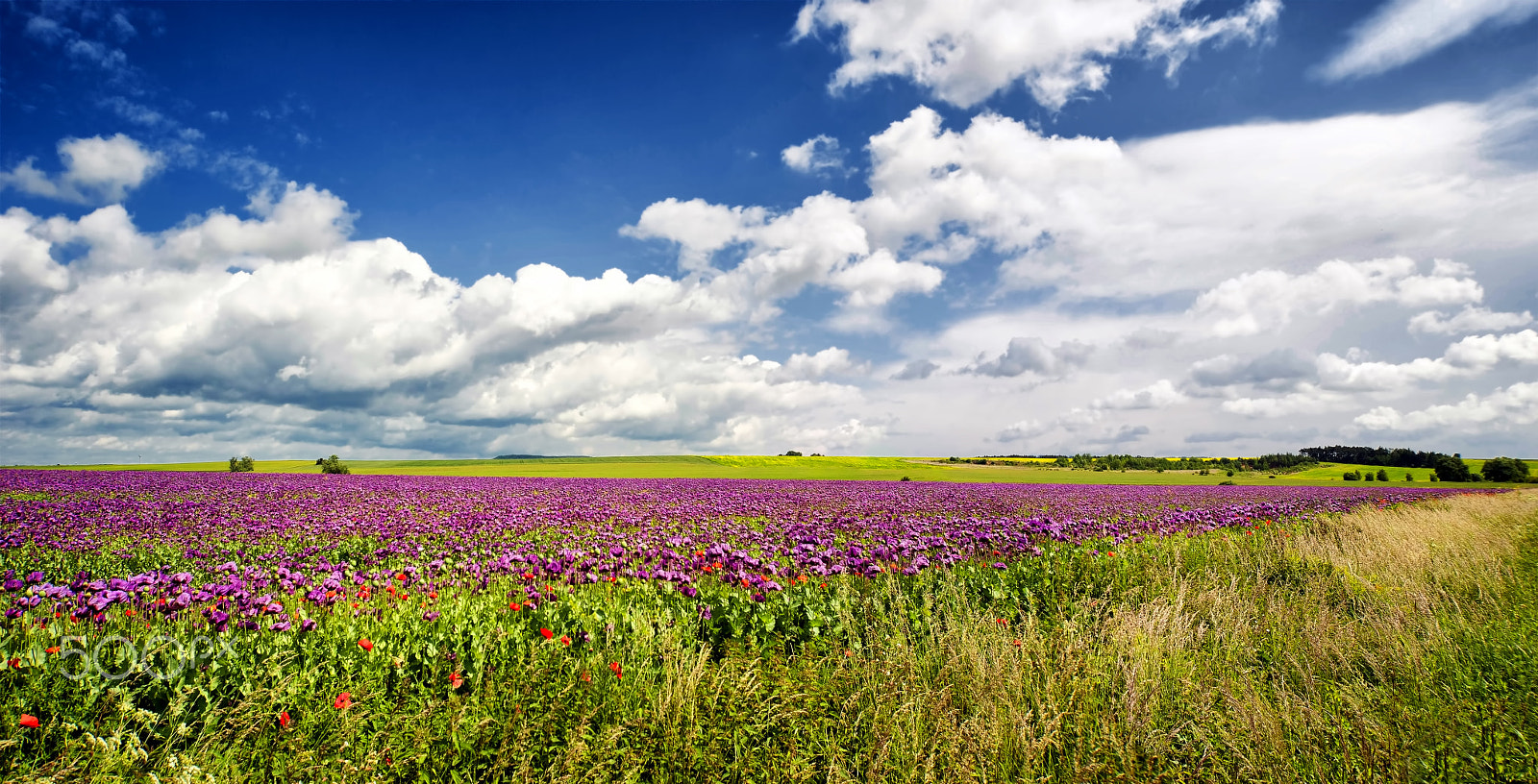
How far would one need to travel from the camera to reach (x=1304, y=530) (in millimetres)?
13258

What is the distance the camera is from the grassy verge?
3.43 m

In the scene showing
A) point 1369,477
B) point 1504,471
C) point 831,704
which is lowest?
point 1369,477

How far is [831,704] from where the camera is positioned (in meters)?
4.23

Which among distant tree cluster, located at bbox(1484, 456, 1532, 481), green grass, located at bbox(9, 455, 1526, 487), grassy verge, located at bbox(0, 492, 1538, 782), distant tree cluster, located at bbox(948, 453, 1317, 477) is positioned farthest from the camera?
distant tree cluster, located at bbox(948, 453, 1317, 477)

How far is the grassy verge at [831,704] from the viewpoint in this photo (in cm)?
343

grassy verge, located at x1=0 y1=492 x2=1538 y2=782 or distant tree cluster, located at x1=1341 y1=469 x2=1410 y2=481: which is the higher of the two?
grassy verge, located at x1=0 y1=492 x2=1538 y2=782

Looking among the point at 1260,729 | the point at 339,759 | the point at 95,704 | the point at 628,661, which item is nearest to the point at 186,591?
the point at 95,704

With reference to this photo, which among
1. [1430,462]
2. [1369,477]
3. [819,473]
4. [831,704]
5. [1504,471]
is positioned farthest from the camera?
[1430,462]

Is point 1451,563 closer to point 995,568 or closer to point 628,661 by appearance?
point 995,568

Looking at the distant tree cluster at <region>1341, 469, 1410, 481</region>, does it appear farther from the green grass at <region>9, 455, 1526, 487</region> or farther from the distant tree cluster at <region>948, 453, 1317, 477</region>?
the distant tree cluster at <region>948, 453, 1317, 477</region>

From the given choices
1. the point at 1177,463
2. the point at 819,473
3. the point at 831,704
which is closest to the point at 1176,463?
the point at 1177,463

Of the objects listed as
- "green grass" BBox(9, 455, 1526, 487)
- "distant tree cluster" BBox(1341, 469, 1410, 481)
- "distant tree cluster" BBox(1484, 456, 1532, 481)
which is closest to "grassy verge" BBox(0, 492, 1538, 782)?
"green grass" BBox(9, 455, 1526, 487)

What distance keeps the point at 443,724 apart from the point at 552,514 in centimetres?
1084

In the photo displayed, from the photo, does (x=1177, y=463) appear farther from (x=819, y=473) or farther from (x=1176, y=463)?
(x=819, y=473)
